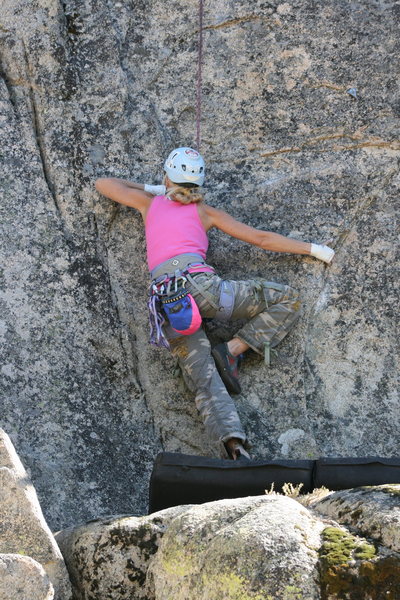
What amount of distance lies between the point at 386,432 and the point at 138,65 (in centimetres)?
354

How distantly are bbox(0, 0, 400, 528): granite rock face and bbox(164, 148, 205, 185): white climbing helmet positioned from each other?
0.60 metres

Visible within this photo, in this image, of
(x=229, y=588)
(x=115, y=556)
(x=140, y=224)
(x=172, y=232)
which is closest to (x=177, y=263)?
(x=172, y=232)

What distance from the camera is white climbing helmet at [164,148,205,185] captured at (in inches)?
322

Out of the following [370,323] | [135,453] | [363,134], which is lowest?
[135,453]

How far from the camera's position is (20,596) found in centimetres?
514

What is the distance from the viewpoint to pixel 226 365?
795 centimetres

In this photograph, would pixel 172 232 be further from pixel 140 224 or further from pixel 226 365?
pixel 226 365

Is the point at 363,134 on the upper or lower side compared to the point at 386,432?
upper

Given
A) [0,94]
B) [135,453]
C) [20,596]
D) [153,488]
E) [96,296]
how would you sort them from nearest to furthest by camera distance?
[20,596] < [153,488] < [135,453] < [96,296] < [0,94]

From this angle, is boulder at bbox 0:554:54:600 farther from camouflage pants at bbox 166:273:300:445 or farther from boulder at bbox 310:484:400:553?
camouflage pants at bbox 166:273:300:445

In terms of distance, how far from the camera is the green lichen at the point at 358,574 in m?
4.88

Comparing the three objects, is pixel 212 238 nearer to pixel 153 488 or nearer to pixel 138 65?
pixel 138 65

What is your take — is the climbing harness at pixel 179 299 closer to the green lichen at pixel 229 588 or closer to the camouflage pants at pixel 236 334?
the camouflage pants at pixel 236 334

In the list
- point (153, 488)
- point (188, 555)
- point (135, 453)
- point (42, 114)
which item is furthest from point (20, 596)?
point (42, 114)
